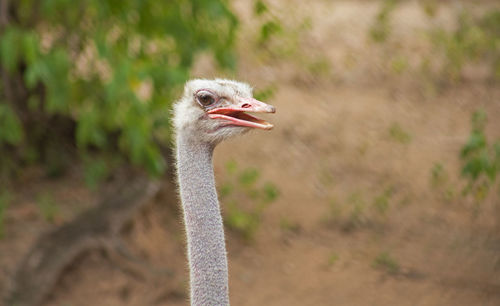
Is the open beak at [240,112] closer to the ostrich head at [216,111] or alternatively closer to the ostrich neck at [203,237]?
the ostrich head at [216,111]

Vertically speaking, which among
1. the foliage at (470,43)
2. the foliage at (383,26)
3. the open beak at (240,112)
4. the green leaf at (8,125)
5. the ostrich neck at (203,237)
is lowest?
the ostrich neck at (203,237)

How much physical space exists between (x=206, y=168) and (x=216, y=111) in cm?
17

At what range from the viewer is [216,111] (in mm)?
2223

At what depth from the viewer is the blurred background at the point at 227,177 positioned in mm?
4000

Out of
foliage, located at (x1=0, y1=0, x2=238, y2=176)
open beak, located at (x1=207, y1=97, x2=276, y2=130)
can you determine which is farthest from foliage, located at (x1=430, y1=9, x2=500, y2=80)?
open beak, located at (x1=207, y1=97, x2=276, y2=130)

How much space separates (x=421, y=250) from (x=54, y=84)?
2330mm

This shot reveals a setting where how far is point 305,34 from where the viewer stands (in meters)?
8.00

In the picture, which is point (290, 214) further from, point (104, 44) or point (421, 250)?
point (104, 44)

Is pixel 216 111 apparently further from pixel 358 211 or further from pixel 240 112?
pixel 358 211

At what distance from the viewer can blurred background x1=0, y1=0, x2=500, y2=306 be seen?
4000 millimetres

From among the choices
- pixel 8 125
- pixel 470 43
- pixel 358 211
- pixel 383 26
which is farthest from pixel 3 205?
pixel 383 26

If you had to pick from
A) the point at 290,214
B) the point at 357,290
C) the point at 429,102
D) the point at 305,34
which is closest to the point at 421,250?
the point at 357,290

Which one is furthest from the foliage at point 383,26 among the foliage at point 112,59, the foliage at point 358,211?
the foliage at point 112,59

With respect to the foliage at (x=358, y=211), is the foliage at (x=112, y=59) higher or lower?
higher
